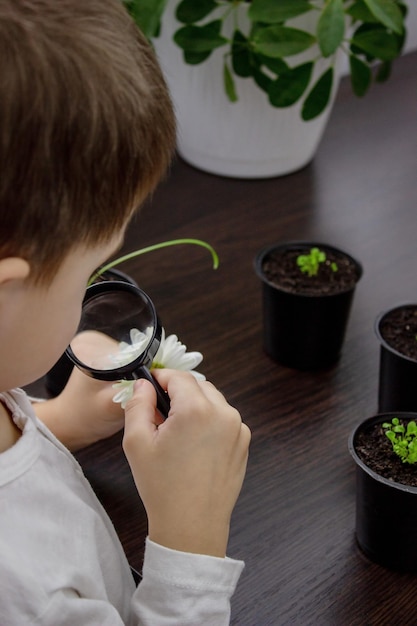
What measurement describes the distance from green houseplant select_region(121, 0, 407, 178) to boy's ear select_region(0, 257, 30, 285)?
583 millimetres

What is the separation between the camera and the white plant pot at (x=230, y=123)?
1.12 meters

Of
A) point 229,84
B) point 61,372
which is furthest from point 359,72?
point 61,372

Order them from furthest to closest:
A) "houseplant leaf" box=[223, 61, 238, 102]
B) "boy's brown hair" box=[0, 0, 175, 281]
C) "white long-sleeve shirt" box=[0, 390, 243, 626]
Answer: "houseplant leaf" box=[223, 61, 238, 102] → "white long-sleeve shirt" box=[0, 390, 243, 626] → "boy's brown hair" box=[0, 0, 175, 281]

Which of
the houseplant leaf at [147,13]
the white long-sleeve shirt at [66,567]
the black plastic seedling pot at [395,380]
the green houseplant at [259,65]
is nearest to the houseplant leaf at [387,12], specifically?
the green houseplant at [259,65]

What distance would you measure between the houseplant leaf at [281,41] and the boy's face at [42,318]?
54cm

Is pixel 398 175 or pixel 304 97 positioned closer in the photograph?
pixel 304 97

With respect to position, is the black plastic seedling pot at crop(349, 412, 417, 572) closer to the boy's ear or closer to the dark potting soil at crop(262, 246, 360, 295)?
Result: the dark potting soil at crop(262, 246, 360, 295)

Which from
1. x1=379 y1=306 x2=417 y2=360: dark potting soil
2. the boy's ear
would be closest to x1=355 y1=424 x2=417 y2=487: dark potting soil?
x1=379 y1=306 x2=417 y2=360: dark potting soil

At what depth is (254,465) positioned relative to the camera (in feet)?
2.48

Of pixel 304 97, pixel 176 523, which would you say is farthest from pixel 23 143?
pixel 304 97

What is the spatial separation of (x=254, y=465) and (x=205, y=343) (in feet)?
0.60

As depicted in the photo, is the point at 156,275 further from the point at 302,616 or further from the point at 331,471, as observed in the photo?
the point at 302,616

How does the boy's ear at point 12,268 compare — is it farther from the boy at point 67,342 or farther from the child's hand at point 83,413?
the child's hand at point 83,413

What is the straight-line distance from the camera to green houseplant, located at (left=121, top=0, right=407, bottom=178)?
A: 96 centimetres
